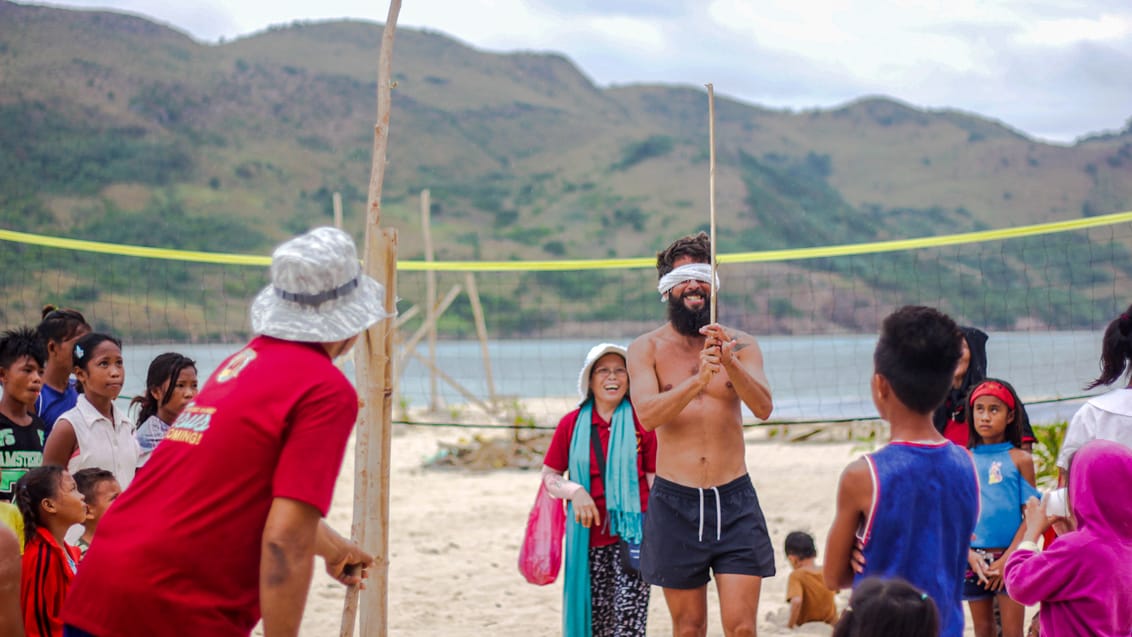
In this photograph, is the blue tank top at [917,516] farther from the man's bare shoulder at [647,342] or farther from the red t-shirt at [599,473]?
the red t-shirt at [599,473]

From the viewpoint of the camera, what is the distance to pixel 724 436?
410 cm

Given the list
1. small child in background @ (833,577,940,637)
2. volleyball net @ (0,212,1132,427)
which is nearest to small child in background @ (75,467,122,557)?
small child in background @ (833,577,940,637)

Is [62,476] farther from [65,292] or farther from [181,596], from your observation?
[65,292]

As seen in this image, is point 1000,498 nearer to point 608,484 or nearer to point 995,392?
point 995,392

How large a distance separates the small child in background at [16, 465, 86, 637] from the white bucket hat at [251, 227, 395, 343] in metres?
1.42

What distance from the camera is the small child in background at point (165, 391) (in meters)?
4.53

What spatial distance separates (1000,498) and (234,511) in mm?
3142

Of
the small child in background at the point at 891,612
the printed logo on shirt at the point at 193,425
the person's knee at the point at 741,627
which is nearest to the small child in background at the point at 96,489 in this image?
the printed logo on shirt at the point at 193,425

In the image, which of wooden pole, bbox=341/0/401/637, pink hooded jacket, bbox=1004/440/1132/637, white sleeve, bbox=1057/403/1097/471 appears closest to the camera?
pink hooded jacket, bbox=1004/440/1132/637

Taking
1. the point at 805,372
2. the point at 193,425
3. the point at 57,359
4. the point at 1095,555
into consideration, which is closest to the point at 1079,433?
the point at 1095,555

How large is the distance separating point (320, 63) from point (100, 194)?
43504mm

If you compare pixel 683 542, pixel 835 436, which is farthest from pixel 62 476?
pixel 835 436

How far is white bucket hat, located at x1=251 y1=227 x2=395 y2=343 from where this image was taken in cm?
253

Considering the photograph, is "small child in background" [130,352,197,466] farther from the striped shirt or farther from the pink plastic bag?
the pink plastic bag
